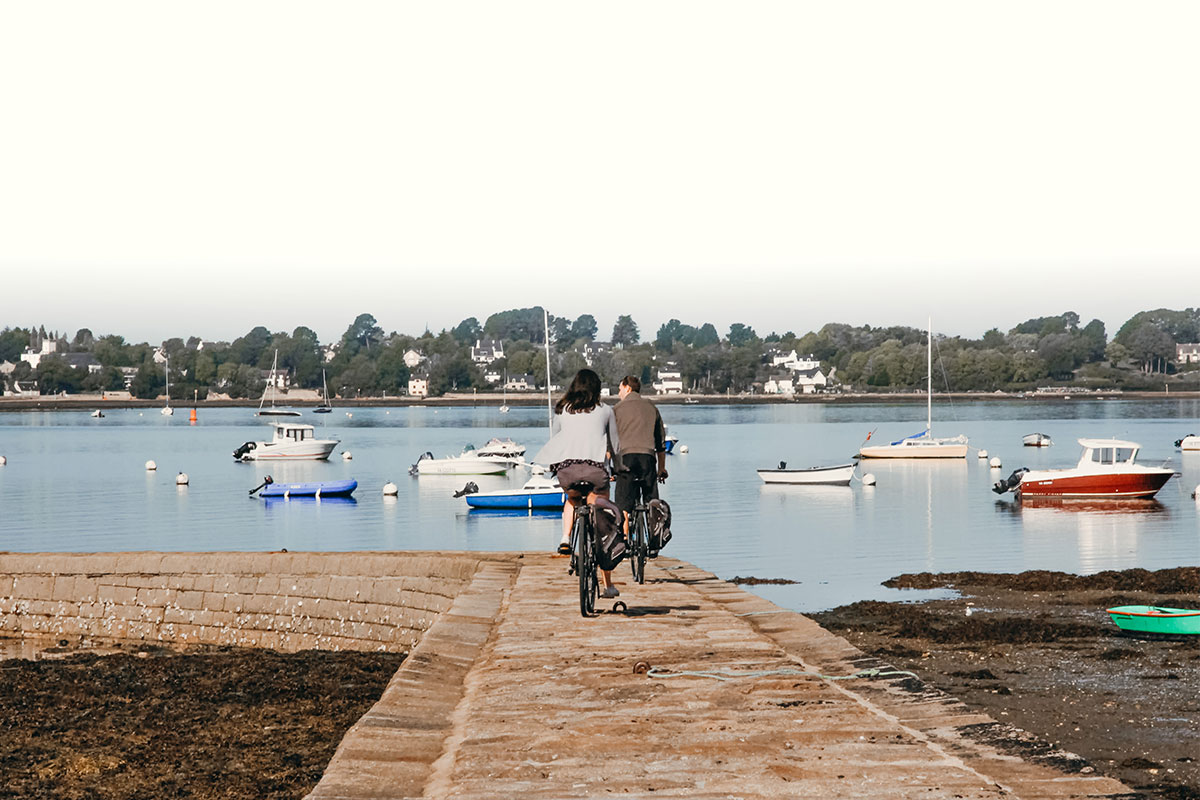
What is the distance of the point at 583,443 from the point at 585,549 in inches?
44.6

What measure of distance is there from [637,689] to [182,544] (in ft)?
150

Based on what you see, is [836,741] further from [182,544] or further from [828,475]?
[828,475]

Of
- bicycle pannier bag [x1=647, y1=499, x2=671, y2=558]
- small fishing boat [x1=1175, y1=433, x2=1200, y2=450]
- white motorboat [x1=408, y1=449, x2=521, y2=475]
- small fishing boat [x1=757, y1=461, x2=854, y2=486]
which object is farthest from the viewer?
small fishing boat [x1=1175, y1=433, x2=1200, y2=450]

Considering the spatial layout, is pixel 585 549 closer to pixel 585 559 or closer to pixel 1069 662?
pixel 585 559

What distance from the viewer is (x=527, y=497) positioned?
2362 inches

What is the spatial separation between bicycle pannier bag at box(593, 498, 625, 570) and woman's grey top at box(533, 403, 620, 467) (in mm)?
446

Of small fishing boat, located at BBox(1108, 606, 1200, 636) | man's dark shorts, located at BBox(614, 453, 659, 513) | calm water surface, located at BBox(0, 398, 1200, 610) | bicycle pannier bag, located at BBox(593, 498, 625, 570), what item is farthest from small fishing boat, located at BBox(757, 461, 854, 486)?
Answer: bicycle pannier bag, located at BBox(593, 498, 625, 570)

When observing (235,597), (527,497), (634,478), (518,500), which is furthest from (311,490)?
(634,478)

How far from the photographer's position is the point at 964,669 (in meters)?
17.6

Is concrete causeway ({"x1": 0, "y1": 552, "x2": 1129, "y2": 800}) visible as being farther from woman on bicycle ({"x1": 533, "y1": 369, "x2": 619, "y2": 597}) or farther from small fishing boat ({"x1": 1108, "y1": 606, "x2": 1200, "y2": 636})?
small fishing boat ({"x1": 1108, "y1": 606, "x2": 1200, "y2": 636})

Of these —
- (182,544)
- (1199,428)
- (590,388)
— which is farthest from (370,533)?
(1199,428)

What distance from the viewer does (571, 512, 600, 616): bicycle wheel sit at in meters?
11.9

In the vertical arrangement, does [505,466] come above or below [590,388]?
below

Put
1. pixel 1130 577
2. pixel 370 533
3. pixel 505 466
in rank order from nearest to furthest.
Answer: pixel 1130 577, pixel 370 533, pixel 505 466
